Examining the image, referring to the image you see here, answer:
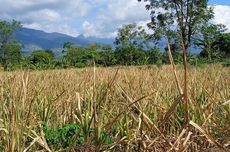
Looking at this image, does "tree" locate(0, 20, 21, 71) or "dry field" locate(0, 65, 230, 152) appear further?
"tree" locate(0, 20, 21, 71)

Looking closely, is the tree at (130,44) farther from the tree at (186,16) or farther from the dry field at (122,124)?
the dry field at (122,124)

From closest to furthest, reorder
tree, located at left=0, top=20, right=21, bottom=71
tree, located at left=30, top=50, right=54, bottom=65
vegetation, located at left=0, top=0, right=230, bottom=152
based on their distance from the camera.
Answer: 1. vegetation, located at left=0, top=0, right=230, bottom=152
2. tree, located at left=30, top=50, right=54, bottom=65
3. tree, located at left=0, top=20, right=21, bottom=71

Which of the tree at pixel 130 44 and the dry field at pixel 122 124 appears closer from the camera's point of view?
the dry field at pixel 122 124

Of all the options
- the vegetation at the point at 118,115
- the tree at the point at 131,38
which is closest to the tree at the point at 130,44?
the tree at the point at 131,38

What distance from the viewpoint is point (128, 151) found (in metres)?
3.20

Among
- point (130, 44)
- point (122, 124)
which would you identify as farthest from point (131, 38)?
point (122, 124)

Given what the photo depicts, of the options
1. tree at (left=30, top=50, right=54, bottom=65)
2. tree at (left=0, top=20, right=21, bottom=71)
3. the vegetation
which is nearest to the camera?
the vegetation

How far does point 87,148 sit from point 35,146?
1.91 feet

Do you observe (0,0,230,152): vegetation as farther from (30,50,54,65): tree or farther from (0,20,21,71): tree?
(0,20,21,71): tree

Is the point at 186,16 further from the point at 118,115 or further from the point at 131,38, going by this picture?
the point at 118,115

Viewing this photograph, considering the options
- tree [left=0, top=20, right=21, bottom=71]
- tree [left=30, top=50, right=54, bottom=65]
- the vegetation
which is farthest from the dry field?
tree [left=0, top=20, right=21, bottom=71]

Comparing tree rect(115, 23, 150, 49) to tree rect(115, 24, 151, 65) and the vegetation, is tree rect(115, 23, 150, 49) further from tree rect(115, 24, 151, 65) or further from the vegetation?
the vegetation

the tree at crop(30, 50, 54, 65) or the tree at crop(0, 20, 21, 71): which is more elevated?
the tree at crop(0, 20, 21, 71)

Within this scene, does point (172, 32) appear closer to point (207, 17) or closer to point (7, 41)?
point (207, 17)
